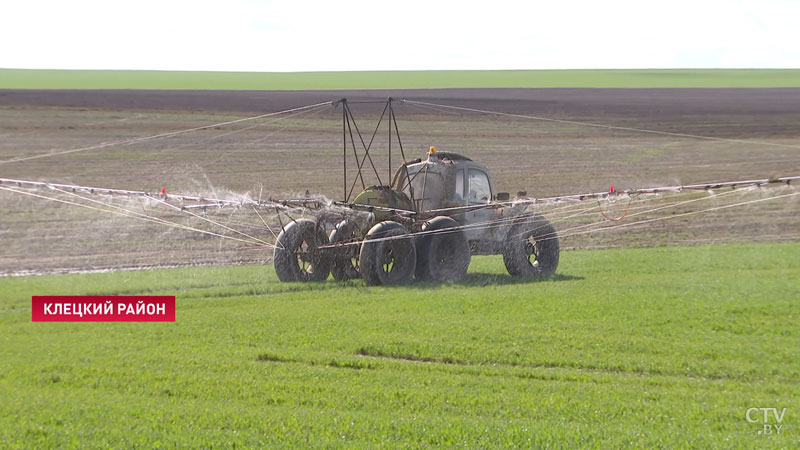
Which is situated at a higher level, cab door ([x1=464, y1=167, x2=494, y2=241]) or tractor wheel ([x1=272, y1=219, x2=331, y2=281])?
cab door ([x1=464, y1=167, x2=494, y2=241])

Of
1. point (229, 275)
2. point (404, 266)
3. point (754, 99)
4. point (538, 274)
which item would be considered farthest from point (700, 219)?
point (754, 99)

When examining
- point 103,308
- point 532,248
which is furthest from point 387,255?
point 103,308

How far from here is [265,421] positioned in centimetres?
1102

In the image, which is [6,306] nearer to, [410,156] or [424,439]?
[424,439]

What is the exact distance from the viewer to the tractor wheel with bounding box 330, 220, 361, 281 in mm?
21719

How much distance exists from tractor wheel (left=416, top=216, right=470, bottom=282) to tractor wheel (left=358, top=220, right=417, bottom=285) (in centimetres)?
30

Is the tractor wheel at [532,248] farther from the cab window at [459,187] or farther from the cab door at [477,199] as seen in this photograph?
the cab window at [459,187]

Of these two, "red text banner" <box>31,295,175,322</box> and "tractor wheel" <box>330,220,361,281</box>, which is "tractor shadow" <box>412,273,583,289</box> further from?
"red text banner" <box>31,295,175,322</box>

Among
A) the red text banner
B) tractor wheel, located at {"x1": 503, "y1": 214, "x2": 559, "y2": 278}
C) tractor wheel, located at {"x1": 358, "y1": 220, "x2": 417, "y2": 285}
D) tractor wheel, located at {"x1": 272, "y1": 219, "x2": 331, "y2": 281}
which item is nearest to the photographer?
the red text banner

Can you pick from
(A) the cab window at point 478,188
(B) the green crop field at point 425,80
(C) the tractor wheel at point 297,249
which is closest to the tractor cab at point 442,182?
(A) the cab window at point 478,188

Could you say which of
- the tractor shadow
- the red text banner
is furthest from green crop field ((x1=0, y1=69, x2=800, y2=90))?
the red text banner

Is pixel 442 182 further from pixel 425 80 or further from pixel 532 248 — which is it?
pixel 425 80

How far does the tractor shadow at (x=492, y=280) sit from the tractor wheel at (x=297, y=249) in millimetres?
2362

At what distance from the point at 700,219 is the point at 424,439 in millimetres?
26361
